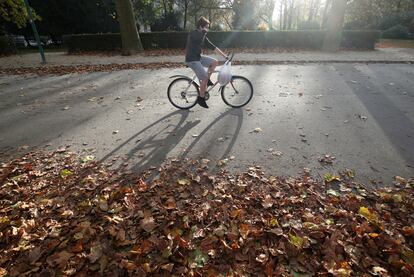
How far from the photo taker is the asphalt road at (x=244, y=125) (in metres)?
4.20

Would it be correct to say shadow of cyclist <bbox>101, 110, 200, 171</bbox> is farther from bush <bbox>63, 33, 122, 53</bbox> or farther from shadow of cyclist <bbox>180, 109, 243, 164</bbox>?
bush <bbox>63, 33, 122, 53</bbox>

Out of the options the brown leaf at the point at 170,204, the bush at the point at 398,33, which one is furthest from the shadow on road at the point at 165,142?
the bush at the point at 398,33

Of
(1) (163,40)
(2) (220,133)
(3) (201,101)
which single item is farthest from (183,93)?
(1) (163,40)

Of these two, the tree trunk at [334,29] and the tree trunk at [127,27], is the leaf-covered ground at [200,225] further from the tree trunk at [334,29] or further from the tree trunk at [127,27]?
the tree trunk at [334,29]

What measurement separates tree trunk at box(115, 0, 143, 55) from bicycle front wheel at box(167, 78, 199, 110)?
40.2 feet

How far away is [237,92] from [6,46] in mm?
21631

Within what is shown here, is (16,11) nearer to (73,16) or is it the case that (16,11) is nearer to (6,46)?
(6,46)

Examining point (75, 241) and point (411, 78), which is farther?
point (411, 78)

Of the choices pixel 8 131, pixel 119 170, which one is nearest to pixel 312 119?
pixel 119 170

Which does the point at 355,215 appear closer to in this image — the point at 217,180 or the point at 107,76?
the point at 217,180

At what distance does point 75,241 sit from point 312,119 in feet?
16.4

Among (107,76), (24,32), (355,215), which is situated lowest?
(355,215)

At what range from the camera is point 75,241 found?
9.01 feet

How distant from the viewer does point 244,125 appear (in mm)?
5484
